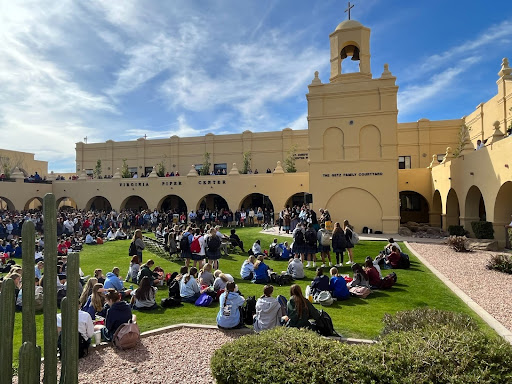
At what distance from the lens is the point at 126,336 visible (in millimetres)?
6707

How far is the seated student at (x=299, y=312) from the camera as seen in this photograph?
658 cm

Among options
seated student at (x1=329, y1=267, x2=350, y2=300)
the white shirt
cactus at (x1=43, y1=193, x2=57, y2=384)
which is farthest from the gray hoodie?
cactus at (x1=43, y1=193, x2=57, y2=384)

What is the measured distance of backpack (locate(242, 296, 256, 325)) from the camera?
7887mm

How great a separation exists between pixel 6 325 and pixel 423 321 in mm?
5916

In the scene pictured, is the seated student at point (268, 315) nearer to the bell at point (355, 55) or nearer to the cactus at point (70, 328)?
the cactus at point (70, 328)

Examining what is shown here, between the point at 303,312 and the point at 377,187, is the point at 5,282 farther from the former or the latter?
the point at 377,187

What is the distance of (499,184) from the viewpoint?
14.7 m

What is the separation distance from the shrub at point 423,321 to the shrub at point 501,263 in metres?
7.67

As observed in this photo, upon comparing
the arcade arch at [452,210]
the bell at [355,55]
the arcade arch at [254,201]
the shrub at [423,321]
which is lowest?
the shrub at [423,321]

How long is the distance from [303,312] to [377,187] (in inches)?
662

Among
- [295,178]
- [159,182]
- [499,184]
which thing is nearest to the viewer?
[499,184]

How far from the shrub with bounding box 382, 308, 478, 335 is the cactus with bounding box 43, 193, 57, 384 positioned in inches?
194

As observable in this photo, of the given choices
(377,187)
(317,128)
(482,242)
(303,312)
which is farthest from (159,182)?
(303,312)

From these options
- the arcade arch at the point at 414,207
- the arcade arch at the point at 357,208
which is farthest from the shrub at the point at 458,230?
the arcade arch at the point at 414,207
